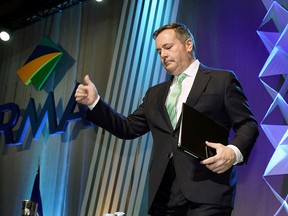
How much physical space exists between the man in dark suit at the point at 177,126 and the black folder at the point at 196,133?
0.13 feet

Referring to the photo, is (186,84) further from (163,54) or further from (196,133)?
(196,133)

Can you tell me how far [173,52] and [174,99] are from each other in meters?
0.23

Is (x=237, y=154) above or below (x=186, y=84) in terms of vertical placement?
below

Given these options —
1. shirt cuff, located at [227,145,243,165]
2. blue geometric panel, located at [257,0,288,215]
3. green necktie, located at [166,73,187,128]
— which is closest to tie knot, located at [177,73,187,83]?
green necktie, located at [166,73,187,128]

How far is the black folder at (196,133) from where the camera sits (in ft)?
4.85

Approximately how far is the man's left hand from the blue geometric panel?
4.56ft

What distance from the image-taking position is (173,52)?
1957 mm

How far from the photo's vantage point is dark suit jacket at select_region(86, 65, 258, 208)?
1.63 meters

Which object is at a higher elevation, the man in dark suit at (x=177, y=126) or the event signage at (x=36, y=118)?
the event signage at (x=36, y=118)

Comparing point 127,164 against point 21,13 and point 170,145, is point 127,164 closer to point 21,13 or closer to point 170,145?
point 170,145

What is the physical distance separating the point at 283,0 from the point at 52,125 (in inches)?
107

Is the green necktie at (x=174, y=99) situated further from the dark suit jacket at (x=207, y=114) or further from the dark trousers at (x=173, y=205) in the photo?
the dark trousers at (x=173, y=205)

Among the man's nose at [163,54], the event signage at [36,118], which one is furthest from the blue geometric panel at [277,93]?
the event signage at [36,118]

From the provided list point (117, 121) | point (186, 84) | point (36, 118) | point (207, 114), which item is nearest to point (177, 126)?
point (207, 114)
